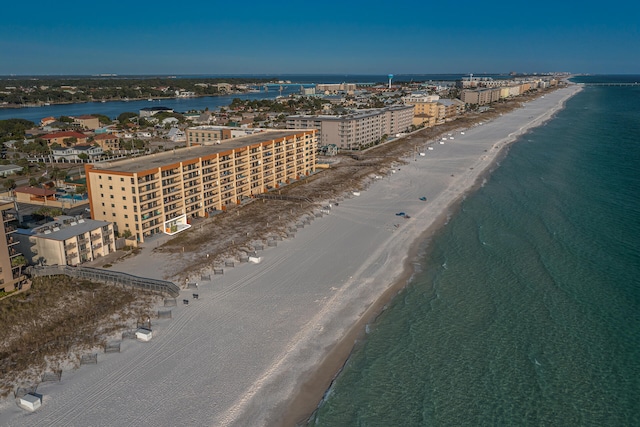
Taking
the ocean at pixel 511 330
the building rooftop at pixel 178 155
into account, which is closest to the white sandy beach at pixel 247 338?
the ocean at pixel 511 330

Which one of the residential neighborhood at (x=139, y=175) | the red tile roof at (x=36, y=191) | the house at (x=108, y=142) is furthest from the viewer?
the house at (x=108, y=142)

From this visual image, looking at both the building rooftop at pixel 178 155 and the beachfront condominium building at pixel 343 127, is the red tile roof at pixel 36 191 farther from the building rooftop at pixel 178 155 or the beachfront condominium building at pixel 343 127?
the beachfront condominium building at pixel 343 127

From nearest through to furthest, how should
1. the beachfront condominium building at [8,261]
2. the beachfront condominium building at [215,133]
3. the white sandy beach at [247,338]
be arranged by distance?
the white sandy beach at [247,338] < the beachfront condominium building at [8,261] < the beachfront condominium building at [215,133]

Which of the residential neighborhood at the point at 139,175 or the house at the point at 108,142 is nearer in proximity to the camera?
the residential neighborhood at the point at 139,175

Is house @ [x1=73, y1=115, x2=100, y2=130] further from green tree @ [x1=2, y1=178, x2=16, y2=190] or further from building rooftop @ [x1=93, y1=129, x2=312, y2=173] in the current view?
building rooftop @ [x1=93, y1=129, x2=312, y2=173]

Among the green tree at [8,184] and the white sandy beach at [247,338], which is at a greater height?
the green tree at [8,184]

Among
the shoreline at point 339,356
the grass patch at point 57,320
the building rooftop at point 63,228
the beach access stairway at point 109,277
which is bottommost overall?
the shoreline at point 339,356
